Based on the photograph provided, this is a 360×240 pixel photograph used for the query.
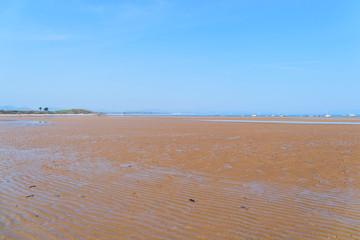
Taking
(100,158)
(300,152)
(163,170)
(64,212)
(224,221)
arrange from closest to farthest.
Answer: (224,221), (64,212), (163,170), (100,158), (300,152)

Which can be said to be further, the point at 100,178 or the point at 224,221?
the point at 100,178

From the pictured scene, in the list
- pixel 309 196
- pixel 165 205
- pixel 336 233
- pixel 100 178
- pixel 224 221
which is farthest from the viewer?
pixel 100 178

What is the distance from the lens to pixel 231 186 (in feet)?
22.0

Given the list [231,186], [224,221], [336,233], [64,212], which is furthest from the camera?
[231,186]

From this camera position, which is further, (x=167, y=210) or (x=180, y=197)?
(x=180, y=197)

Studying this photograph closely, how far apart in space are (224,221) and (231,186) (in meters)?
2.29

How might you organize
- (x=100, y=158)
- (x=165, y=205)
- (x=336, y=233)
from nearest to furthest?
(x=336, y=233) < (x=165, y=205) < (x=100, y=158)

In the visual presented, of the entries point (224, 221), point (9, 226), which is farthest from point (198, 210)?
point (9, 226)

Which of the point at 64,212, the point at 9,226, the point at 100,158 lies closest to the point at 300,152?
the point at 100,158

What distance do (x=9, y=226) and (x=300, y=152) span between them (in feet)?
37.3

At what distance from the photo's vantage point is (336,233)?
4.11m

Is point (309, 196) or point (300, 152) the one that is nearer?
point (309, 196)

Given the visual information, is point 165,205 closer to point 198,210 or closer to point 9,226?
point 198,210

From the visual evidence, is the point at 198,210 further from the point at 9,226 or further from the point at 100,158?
the point at 100,158
